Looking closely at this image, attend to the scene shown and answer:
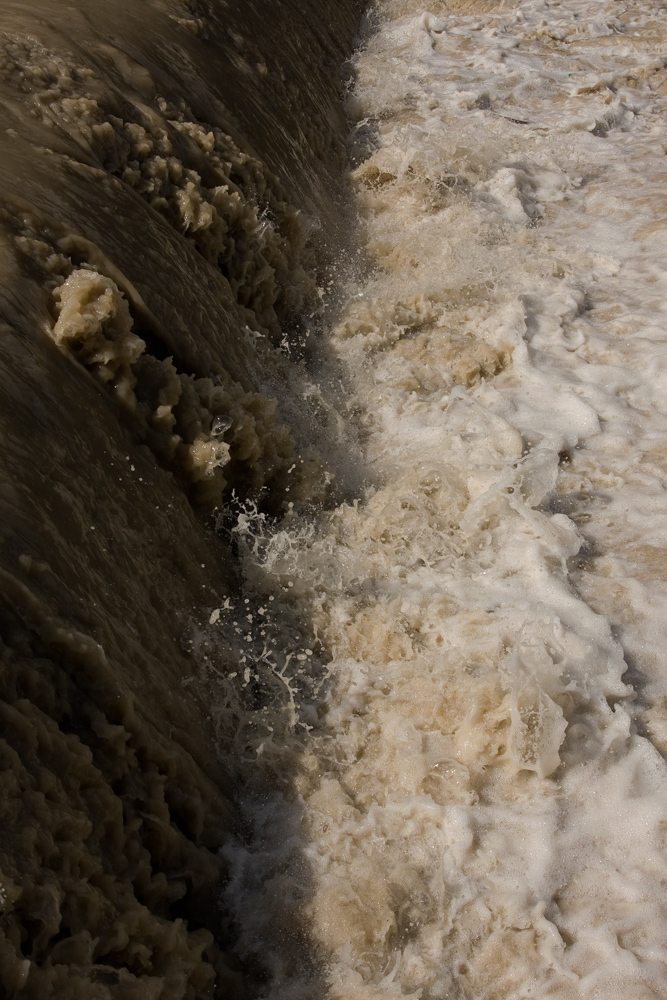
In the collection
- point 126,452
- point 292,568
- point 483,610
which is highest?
point 126,452

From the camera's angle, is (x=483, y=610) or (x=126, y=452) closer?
(x=126, y=452)

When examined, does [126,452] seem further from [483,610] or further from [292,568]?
[483,610]

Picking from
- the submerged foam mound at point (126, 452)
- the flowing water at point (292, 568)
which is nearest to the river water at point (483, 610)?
the flowing water at point (292, 568)

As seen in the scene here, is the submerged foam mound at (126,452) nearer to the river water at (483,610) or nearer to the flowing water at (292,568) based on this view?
the flowing water at (292,568)

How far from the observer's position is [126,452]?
8.18 ft

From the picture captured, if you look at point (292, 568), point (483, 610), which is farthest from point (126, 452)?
point (483, 610)

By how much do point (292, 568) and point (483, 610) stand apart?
703 millimetres

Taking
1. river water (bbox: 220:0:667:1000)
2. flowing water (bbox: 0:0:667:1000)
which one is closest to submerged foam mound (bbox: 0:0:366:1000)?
flowing water (bbox: 0:0:667:1000)

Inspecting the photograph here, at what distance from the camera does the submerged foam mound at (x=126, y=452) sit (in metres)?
1.72

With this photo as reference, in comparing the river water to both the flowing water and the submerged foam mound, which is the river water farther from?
the submerged foam mound

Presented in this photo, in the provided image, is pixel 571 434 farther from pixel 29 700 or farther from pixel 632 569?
pixel 29 700

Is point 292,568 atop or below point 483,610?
atop

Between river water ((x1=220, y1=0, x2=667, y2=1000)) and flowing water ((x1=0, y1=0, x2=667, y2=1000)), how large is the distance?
0.01m

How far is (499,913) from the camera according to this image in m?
2.19
